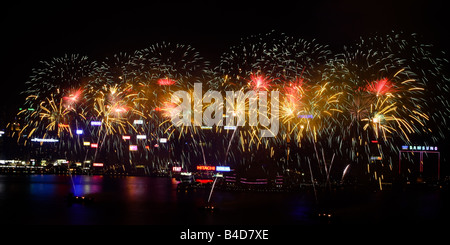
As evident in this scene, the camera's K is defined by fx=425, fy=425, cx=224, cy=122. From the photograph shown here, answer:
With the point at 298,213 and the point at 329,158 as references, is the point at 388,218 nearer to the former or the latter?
the point at 298,213

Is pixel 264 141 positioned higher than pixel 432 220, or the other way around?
pixel 264 141

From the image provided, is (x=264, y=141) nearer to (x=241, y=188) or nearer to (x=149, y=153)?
(x=241, y=188)

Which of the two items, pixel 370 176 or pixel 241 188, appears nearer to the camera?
pixel 241 188

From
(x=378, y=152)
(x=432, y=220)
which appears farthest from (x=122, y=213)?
(x=378, y=152)

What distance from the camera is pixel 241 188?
43.5m

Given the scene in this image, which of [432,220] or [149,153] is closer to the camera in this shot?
[432,220]

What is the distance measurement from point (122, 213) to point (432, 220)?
1672 cm

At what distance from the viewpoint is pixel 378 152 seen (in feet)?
226

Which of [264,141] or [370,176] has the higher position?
[264,141]
